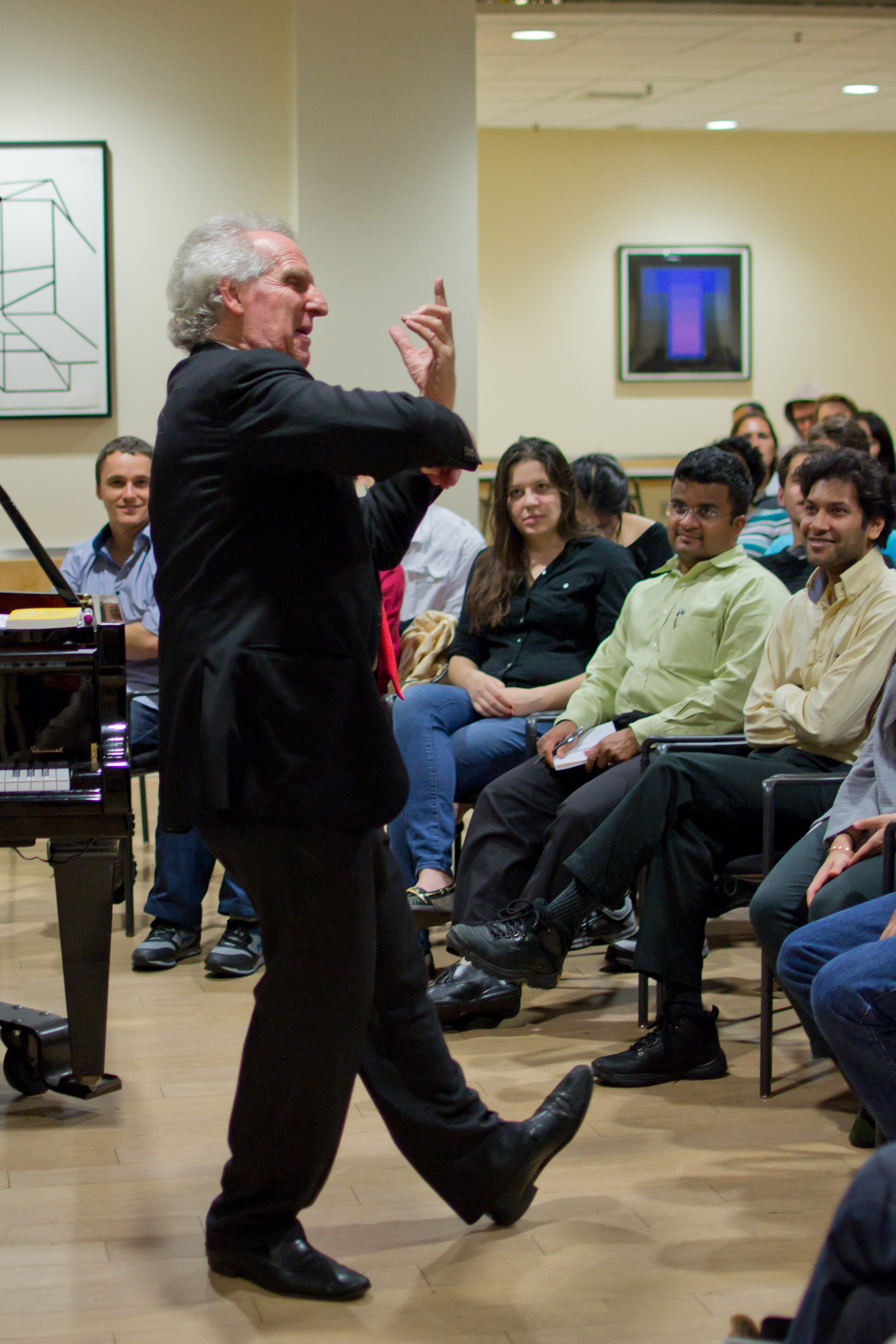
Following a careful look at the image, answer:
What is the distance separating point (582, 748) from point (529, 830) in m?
0.23

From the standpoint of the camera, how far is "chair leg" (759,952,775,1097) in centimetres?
276

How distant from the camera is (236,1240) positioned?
2020mm

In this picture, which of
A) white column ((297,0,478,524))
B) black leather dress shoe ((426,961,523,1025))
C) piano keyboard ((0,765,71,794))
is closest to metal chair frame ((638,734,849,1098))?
black leather dress shoe ((426,961,523,1025))

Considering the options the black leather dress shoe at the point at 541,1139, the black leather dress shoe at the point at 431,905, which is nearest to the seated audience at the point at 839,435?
the black leather dress shoe at the point at 431,905

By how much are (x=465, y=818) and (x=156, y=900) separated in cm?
199

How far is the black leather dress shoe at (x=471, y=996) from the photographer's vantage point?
3.16 metres

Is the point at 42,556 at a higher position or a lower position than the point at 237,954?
higher

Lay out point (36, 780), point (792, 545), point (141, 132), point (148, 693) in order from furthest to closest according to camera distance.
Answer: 1. point (141, 132)
2. point (792, 545)
3. point (148, 693)
4. point (36, 780)

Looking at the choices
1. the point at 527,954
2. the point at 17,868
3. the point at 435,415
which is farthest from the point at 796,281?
the point at 435,415

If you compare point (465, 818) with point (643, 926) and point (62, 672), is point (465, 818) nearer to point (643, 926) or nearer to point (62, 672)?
point (643, 926)

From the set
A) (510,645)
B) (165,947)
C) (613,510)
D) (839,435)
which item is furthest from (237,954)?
(839,435)

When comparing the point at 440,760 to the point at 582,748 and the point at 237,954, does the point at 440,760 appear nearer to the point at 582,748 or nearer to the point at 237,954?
the point at 582,748

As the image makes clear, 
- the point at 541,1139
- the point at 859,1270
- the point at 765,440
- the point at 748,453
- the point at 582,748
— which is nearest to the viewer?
the point at 859,1270

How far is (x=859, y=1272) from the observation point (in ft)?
3.02
